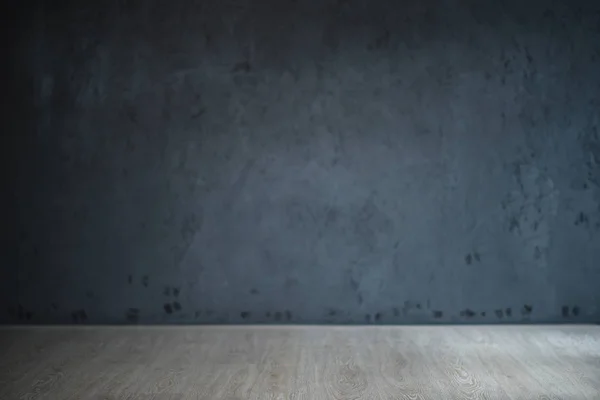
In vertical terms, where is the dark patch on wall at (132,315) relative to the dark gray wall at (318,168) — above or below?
below

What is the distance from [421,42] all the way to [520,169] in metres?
0.92

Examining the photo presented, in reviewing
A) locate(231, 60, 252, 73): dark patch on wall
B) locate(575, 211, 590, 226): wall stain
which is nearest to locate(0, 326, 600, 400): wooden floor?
locate(575, 211, 590, 226): wall stain

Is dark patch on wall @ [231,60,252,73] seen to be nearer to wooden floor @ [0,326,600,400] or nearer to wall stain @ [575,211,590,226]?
wooden floor @ [0,326,600,400]

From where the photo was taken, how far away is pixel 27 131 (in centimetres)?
365

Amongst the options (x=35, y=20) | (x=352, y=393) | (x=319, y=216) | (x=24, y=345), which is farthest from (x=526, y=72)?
(x=24, y=345)

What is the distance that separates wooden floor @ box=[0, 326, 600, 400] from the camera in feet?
A: 8.11

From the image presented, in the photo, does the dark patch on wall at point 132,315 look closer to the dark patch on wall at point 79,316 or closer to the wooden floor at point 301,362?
the wooden floor at point 301,362

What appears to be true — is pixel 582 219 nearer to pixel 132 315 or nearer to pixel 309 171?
pixel 309 171

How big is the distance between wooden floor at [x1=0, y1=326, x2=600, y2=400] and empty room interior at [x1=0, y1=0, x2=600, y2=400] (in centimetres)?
15

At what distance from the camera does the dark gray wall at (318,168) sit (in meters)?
3.56

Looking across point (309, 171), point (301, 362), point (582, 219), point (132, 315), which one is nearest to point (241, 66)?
point (309, 171)

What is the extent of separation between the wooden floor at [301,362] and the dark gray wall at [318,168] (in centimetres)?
19

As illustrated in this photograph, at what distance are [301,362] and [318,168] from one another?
3.85 ft

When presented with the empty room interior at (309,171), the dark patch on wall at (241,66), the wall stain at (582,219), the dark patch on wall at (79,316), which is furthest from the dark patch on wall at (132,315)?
the wall stain at (582,219)
